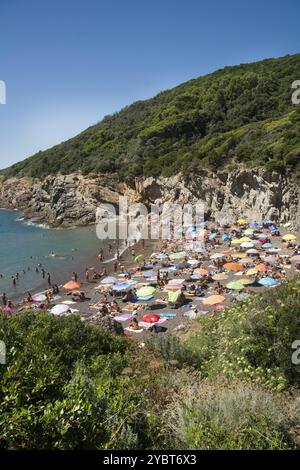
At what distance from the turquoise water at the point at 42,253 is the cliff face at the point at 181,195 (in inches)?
232

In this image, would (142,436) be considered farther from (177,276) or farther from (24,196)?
(24,196)

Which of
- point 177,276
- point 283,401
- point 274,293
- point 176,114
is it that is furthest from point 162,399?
point 176,114

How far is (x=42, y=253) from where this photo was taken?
1607 inches

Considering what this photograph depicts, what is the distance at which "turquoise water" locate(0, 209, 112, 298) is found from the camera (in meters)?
31.4

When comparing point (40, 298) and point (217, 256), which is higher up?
point (217, 256)

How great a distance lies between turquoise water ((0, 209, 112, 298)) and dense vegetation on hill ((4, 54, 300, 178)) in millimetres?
14772

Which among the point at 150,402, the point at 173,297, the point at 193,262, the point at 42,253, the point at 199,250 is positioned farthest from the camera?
the point at 42,253

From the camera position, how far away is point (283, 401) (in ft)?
19.9

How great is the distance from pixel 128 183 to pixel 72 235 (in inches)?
533

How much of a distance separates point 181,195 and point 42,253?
19.5 metres

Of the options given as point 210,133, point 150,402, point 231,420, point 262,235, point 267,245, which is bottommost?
point 267,245

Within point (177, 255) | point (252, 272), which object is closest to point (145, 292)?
point (252, 272)

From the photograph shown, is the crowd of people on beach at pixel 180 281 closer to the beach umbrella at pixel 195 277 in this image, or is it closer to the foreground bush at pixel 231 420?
the beach umbrella at pixel 195 277

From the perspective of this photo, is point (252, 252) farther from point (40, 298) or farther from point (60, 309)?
point (40, 298)
